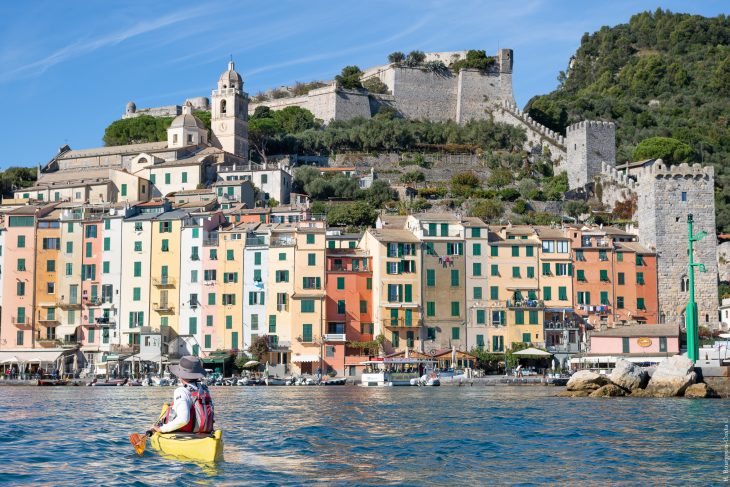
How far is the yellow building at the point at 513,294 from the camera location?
66.4 meters

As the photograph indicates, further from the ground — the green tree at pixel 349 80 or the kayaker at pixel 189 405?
the green tree at pixel 349 80

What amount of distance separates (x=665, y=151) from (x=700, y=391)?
2110 inches

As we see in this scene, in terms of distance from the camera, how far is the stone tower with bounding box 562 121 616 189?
9194 centimetres

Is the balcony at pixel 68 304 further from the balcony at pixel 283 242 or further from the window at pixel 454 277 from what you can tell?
the window at pixel 454 277

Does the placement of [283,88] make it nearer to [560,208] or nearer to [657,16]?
[560,208]

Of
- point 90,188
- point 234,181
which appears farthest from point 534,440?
point 90,188

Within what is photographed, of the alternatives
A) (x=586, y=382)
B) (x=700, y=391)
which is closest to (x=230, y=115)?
(x=586, y=382)

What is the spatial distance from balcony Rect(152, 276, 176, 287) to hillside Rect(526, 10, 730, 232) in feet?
146

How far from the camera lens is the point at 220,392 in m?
52.0

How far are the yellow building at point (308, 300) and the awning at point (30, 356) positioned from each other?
578 inches

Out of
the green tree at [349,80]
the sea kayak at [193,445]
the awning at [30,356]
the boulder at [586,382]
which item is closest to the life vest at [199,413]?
the sea kayak at [193,445]

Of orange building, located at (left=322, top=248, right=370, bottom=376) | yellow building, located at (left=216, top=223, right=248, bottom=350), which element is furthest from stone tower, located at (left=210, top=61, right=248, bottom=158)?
orange building, located at (left=322, top=248, right=370, bottom=376)

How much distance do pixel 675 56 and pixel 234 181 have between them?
244 feet

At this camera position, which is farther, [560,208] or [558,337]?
[560,208]
